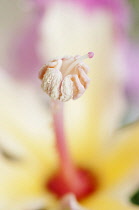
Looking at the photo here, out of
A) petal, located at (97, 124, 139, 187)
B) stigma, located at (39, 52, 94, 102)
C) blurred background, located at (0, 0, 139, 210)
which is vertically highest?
blurred background, located at (0, 0, 139, 210)

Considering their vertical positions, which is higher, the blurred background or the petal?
the blurred background

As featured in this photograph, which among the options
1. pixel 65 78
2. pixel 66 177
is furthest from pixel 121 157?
pixel 65 78

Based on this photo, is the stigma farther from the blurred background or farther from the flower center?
the blurred background

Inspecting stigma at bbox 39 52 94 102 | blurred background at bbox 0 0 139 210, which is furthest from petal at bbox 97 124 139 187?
stigma at bbox 39 52 94 102

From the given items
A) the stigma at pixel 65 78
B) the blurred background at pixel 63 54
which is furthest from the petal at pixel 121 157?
the stigma at pixel 65 78

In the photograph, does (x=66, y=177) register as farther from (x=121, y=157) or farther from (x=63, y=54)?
(x=63, y=54)

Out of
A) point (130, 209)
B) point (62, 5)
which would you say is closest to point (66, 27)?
→ point (62, 5)

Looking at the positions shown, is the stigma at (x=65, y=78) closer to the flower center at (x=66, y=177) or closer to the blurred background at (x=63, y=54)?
the flower center at (x=66, y=177)
